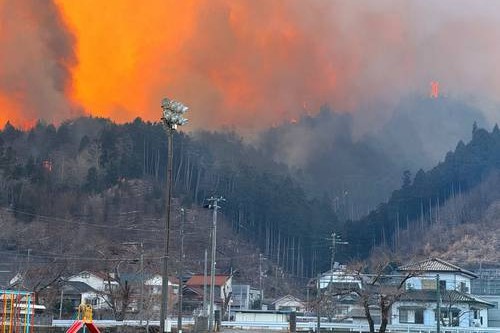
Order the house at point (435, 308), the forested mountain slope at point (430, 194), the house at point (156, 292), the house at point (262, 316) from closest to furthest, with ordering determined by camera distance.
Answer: the house at point (156, 292)
the house at point (435, 308)
the house at point (262, 316)
the forested mountain slope at point (430, 194)

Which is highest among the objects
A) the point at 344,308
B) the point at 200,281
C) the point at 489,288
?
the point at 200,281

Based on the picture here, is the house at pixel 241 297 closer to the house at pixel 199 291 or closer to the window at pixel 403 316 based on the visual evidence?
the house at pixel 199 291

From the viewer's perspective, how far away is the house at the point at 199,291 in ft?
305

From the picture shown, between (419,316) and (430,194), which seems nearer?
(419,316)

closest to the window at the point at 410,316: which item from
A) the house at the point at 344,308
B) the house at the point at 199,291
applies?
the house at the point at 344,308

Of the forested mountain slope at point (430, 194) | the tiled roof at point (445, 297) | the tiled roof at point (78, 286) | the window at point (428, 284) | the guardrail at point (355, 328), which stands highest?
the forested mountain slope at point (430, 194)

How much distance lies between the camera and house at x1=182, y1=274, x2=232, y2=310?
92956 mm

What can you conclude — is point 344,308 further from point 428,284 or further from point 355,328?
point 355,328

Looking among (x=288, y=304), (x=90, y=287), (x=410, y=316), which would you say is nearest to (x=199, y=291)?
(x=288, y=304)

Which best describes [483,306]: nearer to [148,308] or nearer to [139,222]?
[148,308]

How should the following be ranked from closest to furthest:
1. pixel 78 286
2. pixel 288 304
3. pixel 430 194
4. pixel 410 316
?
pixel 410 316
pixel 78 286
pixel 288 304
pixel 430 194

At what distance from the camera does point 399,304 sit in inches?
2783

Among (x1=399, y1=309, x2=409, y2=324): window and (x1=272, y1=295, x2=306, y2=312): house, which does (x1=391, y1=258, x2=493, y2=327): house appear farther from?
(x1=272, y1=295, x2=306, y2=312): house

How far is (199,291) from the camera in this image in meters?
95.0
